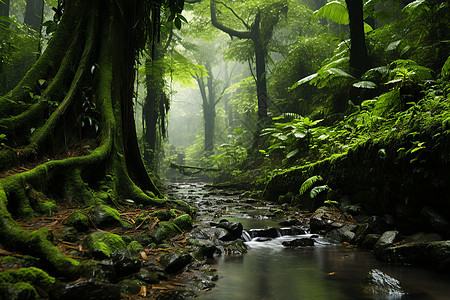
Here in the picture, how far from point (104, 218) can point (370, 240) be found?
11.4ft

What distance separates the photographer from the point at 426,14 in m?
7.46

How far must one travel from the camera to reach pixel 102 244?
93.1 inches

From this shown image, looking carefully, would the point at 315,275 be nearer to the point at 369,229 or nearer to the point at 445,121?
the point at 369,229

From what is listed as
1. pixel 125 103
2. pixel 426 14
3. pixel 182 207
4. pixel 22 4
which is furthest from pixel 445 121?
pixel 22 4

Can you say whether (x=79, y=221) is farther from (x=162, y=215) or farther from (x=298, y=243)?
(x=298, y=243)

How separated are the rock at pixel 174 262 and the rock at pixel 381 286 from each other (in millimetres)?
1682

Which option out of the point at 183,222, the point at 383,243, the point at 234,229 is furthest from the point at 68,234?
the point at 383,243

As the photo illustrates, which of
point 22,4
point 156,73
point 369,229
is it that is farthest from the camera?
point 22,4

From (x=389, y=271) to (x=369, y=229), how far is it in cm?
121

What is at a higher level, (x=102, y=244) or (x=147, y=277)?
(x=102, y=244)

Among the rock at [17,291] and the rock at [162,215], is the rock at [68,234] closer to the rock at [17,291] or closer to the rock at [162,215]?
the rock at [17,291]

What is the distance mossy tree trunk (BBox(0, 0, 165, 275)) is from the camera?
3438mm

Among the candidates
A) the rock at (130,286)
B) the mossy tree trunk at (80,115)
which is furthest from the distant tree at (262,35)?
the rock at (130,286)

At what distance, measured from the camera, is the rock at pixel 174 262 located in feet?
8.35
